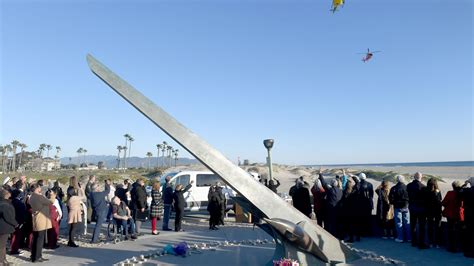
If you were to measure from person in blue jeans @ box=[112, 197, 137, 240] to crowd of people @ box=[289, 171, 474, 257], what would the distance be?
487 centimetres

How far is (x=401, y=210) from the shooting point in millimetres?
9195

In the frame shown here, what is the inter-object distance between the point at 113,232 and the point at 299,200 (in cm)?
577

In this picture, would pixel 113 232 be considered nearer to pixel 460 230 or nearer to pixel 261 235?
pixel 261 235

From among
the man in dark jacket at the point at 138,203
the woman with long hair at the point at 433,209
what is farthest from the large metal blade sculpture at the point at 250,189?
the man in dark jacket at the point at 138,203

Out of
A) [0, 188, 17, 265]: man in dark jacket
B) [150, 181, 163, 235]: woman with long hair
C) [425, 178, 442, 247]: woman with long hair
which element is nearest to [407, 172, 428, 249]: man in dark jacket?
[425, 178, 442, 247]: woman with long hair

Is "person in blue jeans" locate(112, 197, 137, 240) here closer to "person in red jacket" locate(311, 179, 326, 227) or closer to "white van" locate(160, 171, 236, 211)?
"white van" locate(160, 171, 236, 211)

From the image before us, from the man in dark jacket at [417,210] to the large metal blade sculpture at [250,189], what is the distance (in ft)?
11.1

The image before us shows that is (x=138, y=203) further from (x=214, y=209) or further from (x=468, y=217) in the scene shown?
(x=468, y=217)

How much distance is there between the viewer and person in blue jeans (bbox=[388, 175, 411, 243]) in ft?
29.9

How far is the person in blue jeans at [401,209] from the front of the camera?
29.9 ft

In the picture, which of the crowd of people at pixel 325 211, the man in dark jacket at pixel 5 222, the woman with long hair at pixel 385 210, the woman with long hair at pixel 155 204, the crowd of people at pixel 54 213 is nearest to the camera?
the man in dark jacket at pixel 5 222

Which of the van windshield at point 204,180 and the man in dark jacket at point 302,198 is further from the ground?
the van windshield at point 204,180

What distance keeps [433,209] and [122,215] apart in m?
7.81

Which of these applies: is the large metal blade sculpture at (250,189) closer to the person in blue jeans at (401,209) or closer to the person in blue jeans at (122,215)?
the person in blue jeans at (401,209)
